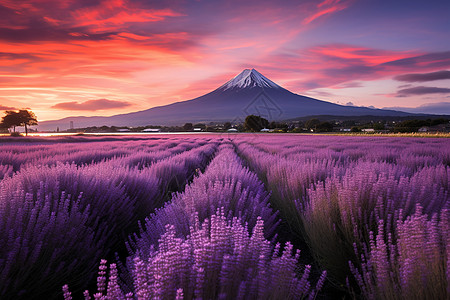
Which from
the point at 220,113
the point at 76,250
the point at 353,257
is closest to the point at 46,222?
the point at 76,250

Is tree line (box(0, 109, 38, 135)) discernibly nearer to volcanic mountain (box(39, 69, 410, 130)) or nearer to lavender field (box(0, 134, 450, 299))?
lavender field (box(0, 134, 450, 299))

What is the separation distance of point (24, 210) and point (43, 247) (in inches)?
10.5

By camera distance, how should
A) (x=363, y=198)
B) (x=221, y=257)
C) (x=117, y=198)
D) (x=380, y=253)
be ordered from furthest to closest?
(x=117, y=198)
(x=363, y=198)
(x=380, y=253)
(x=221, y=257)

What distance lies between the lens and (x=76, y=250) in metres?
1.86

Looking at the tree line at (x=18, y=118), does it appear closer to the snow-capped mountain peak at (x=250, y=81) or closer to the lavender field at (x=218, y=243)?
the lavender field at (x=218, y=243)

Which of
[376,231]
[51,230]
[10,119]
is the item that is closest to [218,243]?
[51,230]

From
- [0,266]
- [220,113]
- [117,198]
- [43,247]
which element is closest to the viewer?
Answer: [0,266]

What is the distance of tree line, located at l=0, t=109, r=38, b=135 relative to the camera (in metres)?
76.8

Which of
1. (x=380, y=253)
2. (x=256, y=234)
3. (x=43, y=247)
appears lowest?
(x=43, y=247)

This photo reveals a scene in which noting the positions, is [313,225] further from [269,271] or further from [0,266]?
[0,266]

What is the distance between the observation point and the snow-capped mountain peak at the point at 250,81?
552 feet

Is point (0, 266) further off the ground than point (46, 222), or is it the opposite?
point (46, 222)

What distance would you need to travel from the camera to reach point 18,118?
258 feet

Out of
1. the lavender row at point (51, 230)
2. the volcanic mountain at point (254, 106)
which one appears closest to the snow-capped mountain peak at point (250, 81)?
the volcanic mountain at point (254, 106)
